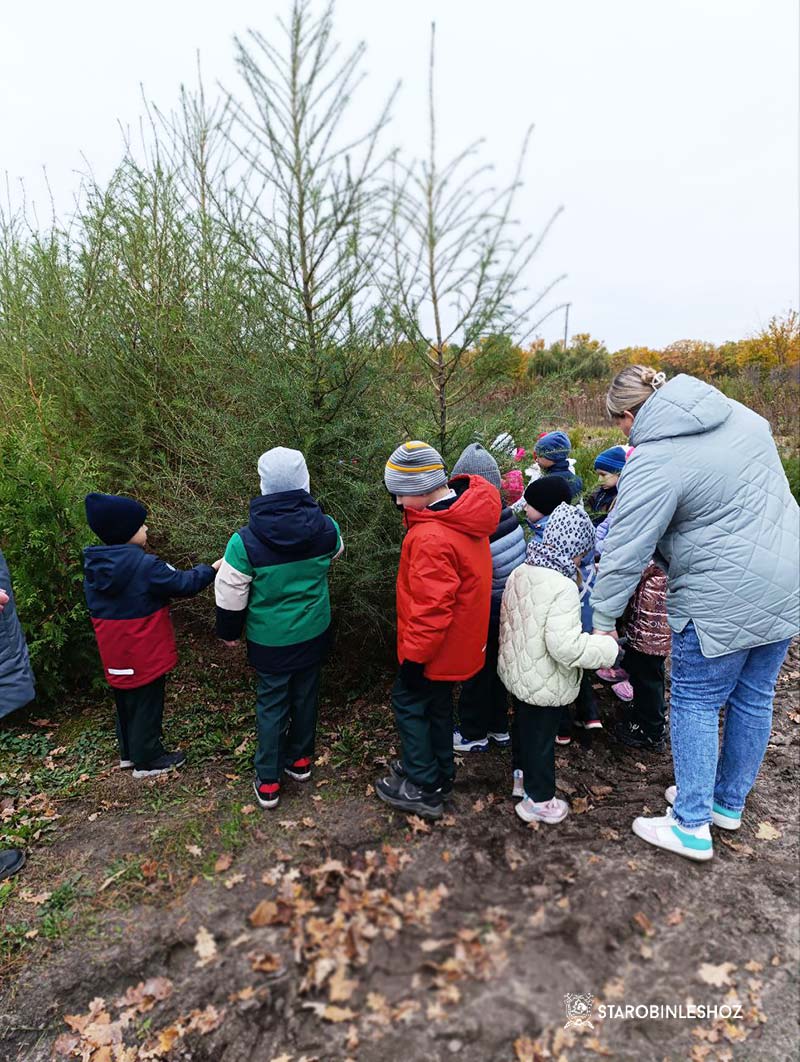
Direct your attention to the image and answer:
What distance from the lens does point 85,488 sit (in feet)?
14.8

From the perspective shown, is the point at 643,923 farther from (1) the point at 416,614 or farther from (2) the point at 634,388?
(2) the point at 634,388

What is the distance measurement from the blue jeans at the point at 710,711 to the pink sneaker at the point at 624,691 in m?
1.60

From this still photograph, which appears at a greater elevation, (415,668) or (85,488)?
(85,488)

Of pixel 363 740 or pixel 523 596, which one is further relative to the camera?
pixel 363 740

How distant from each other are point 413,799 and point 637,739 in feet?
5.43

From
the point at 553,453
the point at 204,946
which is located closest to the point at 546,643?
the point at 553,453

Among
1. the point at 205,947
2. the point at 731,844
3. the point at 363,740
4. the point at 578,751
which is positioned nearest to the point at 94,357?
the point at 363,740

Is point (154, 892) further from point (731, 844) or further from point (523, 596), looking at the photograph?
point (731, 844)

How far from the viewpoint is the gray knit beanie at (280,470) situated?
303 cm

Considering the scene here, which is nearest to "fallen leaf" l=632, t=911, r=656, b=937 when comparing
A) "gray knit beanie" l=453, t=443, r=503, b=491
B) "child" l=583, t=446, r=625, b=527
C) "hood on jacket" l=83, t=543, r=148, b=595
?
"gray knit beanie" l=453, t=443, r=503, b=491

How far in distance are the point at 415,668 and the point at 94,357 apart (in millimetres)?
4480

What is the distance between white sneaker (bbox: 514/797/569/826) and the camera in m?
3.08

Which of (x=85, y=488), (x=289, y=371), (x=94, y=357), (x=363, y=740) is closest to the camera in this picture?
(x=289, y=371)

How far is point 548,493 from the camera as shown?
3.12 metres
